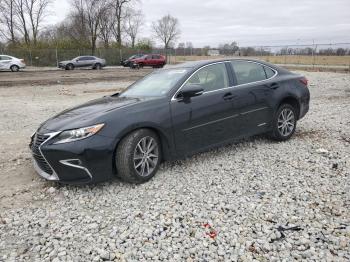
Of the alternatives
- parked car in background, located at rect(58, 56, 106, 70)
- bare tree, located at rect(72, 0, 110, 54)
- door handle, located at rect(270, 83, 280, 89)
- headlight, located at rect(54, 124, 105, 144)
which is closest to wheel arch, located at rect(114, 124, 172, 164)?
headlight, located at rect(54, 124, 105, 144)

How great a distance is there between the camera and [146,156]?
4.46 m

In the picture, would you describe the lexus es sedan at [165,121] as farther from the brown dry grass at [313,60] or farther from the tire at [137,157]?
the brown dry grass at [313,60]

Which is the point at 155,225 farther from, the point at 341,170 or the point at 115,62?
the point at 115,62

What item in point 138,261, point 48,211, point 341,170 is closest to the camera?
point 138,261

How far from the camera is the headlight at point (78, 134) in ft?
13.4

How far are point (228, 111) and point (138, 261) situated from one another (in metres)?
2.89

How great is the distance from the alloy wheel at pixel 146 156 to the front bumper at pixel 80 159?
0.35 metres

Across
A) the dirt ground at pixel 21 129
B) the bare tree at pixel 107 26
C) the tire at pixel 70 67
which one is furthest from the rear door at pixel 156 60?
the dirt ground at pixel 21 129

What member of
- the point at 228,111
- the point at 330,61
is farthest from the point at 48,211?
the point at 330,61

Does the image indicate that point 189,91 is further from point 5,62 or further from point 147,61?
point 147,61

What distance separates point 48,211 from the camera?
386 centimetres

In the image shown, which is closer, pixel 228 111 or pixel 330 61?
pixel 228 111

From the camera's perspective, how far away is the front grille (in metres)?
4.25

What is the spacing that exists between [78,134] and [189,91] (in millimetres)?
1601
